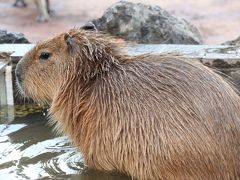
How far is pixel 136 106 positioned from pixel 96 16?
24.4ft

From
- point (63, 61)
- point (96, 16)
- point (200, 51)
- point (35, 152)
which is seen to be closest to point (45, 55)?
point (63, 61)

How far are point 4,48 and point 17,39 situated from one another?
2.58 ft

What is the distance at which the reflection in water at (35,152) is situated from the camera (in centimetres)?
466

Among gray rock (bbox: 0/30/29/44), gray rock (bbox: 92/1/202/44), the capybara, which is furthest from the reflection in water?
gray rock (bbox: 92/1/202/44)

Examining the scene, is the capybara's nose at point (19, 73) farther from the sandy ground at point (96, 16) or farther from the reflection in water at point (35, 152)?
the sandy ground at point (96, 16)

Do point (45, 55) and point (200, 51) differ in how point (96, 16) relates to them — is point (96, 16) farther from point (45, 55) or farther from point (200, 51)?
point (45, 55)

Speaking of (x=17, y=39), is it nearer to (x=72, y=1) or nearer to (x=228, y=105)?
(x=228, y=105)

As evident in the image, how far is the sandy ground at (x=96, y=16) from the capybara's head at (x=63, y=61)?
5449 mm

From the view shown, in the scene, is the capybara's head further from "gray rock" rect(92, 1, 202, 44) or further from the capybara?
"gray rock" rect(92, 1, 202, 44)

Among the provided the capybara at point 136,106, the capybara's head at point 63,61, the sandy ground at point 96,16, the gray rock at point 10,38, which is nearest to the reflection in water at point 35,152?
the capybara at point 136,106

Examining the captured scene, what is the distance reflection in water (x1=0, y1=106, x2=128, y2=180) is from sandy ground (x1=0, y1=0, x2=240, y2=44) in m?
4.66

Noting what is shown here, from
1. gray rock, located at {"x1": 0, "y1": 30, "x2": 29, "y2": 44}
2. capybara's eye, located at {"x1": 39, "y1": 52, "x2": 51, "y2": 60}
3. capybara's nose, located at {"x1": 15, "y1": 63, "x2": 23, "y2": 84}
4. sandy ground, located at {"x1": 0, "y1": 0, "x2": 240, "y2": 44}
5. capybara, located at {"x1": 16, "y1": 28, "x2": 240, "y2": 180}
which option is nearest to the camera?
capybara, located at {"x1": 16, "y1": 28, "x2": 240, "y2": 180}

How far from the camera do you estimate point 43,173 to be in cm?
468

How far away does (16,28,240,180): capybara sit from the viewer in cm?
411
